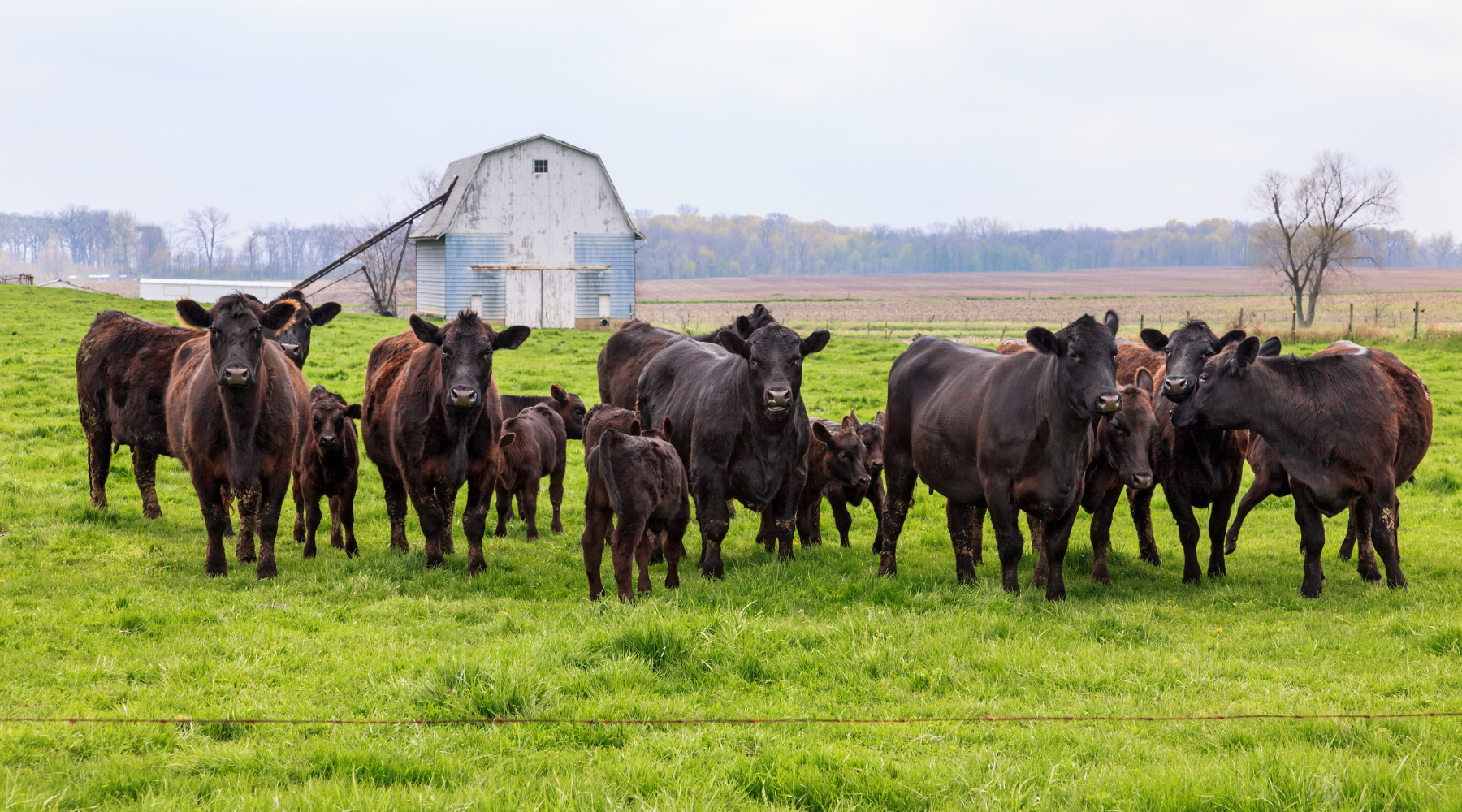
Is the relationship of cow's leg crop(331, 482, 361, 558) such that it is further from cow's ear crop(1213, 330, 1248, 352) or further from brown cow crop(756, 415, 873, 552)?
cow's ear crop(1213, 330, 1248, 352)

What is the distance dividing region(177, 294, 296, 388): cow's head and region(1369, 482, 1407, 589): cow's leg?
8.15 m

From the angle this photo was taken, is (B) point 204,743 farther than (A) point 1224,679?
No

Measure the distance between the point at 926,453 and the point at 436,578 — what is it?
3.81 metres

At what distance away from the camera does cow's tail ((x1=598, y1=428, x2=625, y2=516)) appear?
6.98 metres

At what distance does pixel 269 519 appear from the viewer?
8250mm

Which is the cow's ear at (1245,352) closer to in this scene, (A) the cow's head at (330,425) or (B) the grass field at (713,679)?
(B) the grass field at (713,679)

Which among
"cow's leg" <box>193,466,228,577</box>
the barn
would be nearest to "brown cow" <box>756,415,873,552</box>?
"cow's leg" <box>193,466,228,577</box>

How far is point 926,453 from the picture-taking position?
27.5 feet

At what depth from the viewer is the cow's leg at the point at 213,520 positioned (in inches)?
321

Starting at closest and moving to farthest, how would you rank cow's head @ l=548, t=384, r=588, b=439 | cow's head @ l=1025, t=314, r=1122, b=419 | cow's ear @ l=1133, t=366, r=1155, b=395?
cow's head @ l=1025, t=314, r=1122, b=419 < cow's ear @ l=1133, t=366, r=1155, b=395 < cow's head @ l=548, t=384, r=588, b=439

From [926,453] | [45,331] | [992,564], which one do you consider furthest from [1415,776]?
[45,331]

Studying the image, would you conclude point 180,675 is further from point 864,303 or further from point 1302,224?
point 864,303

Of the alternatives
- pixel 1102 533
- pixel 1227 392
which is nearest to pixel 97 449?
pixel 1102 533

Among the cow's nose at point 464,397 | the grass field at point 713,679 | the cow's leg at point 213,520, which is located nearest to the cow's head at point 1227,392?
the grass field at point 713,679
